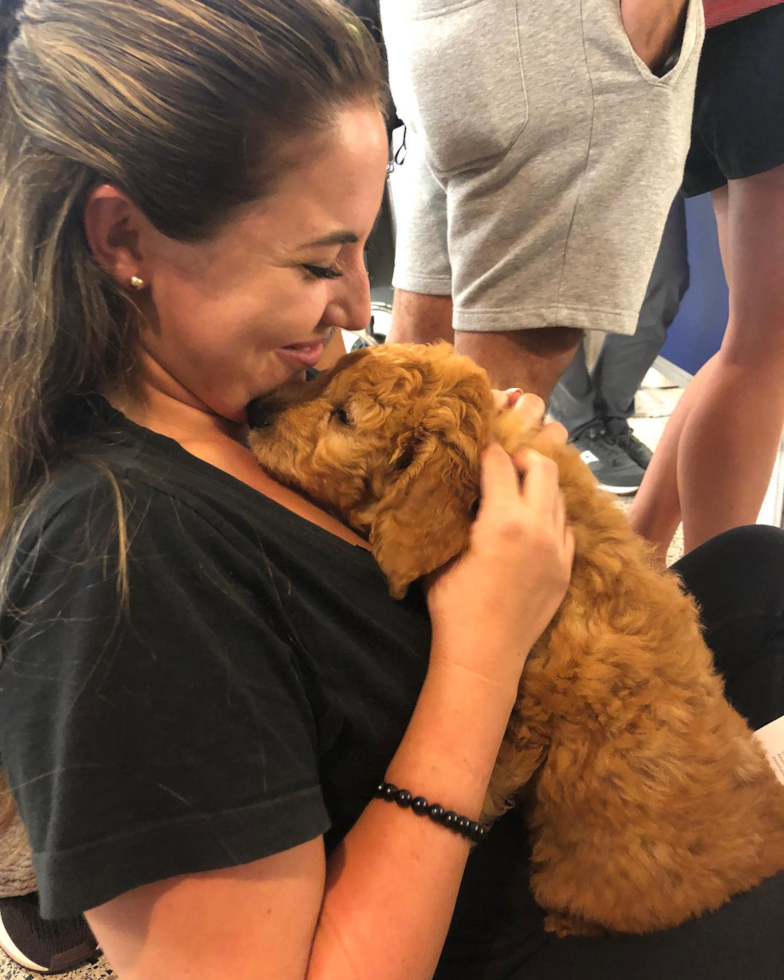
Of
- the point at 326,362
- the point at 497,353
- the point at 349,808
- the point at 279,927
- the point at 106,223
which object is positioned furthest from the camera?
the point at 497,353

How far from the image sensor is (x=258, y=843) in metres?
0.76

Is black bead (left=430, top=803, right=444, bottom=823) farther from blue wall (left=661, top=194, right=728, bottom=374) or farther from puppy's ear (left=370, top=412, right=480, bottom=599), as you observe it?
blue wall (left=661, top=194, right=728, bottom=374)

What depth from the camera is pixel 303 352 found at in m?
1.24

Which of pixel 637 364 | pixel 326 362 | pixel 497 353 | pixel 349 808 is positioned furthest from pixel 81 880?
pixel 637 364

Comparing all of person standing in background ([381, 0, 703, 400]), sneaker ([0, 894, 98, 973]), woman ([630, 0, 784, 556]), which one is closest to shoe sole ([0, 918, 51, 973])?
sneaker ([0, 894, 98, 973])

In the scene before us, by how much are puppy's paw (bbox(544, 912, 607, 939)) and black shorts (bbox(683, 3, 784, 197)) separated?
197 centimetres

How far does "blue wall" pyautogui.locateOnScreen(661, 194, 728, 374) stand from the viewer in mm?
4156

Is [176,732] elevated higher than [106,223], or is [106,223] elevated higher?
[106,223]

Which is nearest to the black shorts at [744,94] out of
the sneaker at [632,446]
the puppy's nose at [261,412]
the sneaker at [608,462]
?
the puppy's nose at [261,412]

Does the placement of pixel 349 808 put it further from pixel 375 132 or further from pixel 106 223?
pixel 375 132

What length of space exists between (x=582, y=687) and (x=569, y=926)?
0.42 metres


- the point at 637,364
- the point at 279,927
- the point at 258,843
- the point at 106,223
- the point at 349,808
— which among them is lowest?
the point at 637,364

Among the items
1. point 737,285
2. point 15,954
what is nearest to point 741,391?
point 737,285

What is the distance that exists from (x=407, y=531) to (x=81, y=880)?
63cm
